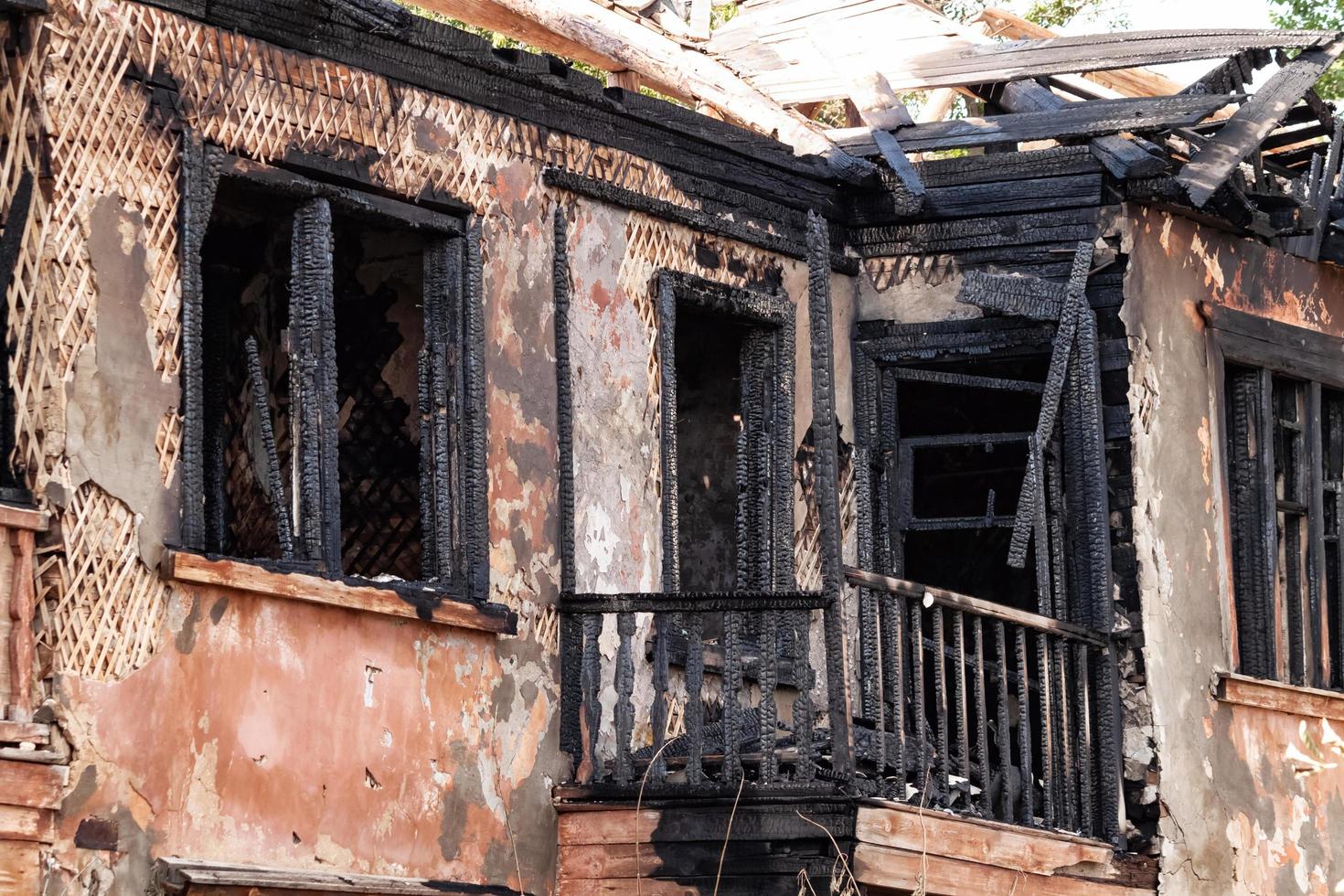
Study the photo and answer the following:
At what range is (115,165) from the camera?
795cm

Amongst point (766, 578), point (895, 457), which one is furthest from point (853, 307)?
point (766, 578)

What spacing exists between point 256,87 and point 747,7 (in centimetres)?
563

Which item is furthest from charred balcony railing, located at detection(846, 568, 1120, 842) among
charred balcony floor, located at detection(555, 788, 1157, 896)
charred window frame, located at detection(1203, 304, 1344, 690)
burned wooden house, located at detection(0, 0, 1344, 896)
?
charred window frame, located at detection(1203, 304, 1344, 690)

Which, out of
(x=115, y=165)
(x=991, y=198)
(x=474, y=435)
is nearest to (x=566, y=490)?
(x=474, y=435)

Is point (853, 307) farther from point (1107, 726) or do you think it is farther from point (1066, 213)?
point (1107, 726)

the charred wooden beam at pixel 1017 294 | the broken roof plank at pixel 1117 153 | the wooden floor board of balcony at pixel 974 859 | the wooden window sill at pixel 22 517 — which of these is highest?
the broken roof plank at pixel 1117 153

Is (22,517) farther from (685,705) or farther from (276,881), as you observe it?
(685,705)

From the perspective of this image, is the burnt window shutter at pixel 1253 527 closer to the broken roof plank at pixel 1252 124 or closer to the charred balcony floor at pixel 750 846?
the broken roof plank at pixel 1252 124

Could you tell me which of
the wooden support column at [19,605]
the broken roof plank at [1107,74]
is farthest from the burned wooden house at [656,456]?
the broken roof plank at [1107,74]

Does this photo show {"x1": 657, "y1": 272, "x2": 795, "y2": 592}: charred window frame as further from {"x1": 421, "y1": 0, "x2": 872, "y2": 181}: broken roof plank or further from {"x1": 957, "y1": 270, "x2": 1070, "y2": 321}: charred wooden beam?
Answer: {"x1": 421, "y1": 0, "x2": 872, "y2": 181}: broken roof plank

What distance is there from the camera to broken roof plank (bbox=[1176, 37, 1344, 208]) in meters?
10.8

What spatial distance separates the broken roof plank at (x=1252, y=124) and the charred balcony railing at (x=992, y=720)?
7.00ft

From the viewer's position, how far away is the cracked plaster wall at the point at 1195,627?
1091cm

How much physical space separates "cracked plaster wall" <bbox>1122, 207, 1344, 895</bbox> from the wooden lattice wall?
12.7 feet
